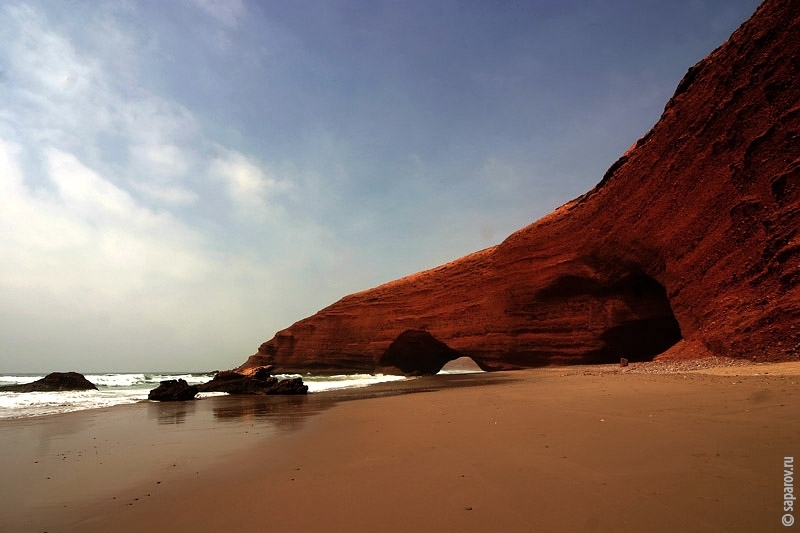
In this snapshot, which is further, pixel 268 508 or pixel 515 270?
pixel 515 270

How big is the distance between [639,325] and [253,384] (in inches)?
692

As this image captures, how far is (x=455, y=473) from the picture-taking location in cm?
318

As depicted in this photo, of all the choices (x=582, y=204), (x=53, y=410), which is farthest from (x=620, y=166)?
(x=53, y=410)

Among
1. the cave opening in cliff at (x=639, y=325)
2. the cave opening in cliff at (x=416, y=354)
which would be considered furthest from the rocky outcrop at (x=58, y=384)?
the cave opening in cliff at (x=639, y=325)

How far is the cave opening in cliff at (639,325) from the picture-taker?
62.1 feet

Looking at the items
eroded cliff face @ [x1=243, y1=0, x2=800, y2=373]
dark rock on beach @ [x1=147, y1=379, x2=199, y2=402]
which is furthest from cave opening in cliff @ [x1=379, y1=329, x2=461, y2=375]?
dark rock on beach @ [x1=147, y1=379, x2=199, y2=402]

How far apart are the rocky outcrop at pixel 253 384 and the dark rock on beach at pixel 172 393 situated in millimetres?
2160

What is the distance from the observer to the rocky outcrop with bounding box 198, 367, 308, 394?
15.3 meters

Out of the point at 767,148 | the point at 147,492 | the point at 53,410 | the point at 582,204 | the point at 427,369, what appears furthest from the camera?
the point at 427,369

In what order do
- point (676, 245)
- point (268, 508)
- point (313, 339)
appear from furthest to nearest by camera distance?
point (313, 339) → point (676, 245) → point (268, 508)

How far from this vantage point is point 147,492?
3365mm

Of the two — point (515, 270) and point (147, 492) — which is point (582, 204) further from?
point (147, 492)

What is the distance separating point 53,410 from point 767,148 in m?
21.0

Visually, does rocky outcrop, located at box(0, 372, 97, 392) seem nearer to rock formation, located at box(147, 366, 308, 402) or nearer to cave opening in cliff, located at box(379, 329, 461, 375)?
rock formation, located at box(147, 366, 308, 402)
